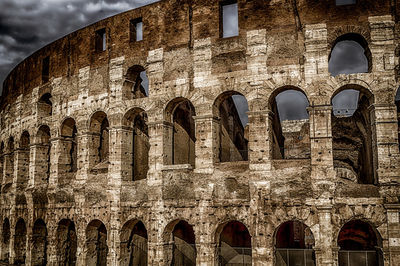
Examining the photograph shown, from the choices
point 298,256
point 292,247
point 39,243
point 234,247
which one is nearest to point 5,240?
point 39,243

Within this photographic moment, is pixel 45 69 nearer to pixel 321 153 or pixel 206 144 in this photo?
pixel 206 144

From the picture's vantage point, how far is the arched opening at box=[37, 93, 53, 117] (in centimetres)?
1798

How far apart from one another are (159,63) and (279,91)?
403 centimetres

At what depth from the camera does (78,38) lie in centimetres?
1630

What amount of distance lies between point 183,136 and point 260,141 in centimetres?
433

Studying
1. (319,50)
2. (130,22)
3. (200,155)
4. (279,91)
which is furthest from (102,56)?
(319,50)

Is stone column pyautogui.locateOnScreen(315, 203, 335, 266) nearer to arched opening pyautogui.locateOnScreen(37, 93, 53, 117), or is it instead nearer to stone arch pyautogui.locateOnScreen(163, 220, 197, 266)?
stone arch pyautogui.locateOnScreen(163, 220, 197, 266)

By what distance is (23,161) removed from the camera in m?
19.3

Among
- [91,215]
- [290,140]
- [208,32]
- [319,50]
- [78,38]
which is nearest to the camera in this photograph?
[319,50]

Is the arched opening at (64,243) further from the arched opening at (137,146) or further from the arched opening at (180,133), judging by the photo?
the arched opening at (180,133)

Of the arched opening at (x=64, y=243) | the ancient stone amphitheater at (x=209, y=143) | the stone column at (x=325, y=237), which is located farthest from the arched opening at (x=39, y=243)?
the stone column at (x=325, y=237)

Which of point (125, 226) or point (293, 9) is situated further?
point (125, 226)

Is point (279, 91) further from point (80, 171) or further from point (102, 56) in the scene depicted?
point (80, 171)

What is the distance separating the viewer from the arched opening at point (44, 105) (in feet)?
59.0
